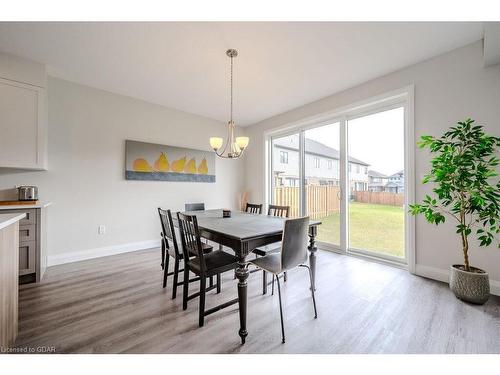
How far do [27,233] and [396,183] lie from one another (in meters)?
4.61

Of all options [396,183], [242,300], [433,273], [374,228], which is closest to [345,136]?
[396,183]

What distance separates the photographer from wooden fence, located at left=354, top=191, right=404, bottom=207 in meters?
2.96

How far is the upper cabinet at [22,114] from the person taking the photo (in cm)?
242

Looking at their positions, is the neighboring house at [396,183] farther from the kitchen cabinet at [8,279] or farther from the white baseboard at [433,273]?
the kitchen cabinet at [8,279]

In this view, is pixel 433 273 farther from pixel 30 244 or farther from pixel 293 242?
pixel 30 244

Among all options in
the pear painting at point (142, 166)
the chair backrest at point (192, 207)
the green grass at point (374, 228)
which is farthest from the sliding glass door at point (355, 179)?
the pear painting at point (142, 166)

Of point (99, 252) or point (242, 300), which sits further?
point (99, 252)

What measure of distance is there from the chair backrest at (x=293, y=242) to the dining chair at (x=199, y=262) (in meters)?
0.47

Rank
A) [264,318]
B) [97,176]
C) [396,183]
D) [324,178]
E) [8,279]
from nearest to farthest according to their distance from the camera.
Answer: [8,279]
[264,318]
[396,183]
[97,176]
[324,178]

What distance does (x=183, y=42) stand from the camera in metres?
2.25

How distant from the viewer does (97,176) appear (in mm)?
3316
